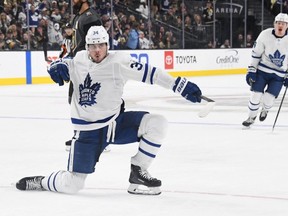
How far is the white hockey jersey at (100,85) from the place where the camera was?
435 centimetres

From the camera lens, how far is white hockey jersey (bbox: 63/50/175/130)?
435cm

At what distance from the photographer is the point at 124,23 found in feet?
59.7

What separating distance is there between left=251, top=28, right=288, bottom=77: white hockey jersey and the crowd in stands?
27.7 ft

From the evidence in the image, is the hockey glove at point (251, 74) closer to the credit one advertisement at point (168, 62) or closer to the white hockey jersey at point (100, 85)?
the white hockey jersey at point (100, 85)

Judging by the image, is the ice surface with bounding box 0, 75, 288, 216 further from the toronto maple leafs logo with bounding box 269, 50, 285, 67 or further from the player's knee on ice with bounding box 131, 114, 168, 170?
the toronto maple leafs logo with bounding box 269, 50, 285, 67

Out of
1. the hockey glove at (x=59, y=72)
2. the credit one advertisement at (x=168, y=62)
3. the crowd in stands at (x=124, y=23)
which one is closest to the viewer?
the hockey glove at (x=59, y=72)

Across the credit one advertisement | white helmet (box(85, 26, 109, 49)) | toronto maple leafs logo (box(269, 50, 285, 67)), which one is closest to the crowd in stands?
the credit one advertisement

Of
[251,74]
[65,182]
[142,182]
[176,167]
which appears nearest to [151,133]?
[142,182]

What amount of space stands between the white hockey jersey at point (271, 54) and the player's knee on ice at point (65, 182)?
417cm

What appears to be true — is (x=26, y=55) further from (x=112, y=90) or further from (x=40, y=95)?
(x=112, y=90)

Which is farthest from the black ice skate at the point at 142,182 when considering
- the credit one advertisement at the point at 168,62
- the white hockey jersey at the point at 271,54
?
the credit one advertisement at the point at 168,62

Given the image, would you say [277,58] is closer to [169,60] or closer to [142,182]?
[142,182]

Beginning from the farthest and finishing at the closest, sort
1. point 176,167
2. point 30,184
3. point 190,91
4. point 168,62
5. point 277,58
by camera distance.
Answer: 1. point 168,62
2. point 277,58
3. point 176,167
4. point 30,184
5. point 190,91

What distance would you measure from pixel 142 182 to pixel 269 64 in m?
4.14
